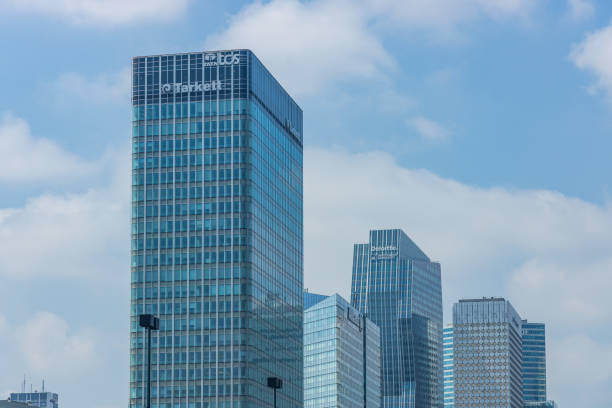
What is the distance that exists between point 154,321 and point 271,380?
45.9m

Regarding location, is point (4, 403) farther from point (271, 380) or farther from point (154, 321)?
point (154, 321)

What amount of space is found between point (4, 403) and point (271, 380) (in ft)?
163

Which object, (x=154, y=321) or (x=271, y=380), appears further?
(x=271, y=380)

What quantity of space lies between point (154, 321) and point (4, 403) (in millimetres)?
82493

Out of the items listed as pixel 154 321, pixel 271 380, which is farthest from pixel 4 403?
pixel 154 321

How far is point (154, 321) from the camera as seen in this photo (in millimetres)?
106688

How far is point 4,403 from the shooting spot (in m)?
181

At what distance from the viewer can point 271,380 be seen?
494 ft

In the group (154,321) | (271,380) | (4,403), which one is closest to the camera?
(154,321)

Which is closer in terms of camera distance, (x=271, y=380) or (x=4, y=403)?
(x=271, y=380)

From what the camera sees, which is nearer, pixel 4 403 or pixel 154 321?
pixel 154 321

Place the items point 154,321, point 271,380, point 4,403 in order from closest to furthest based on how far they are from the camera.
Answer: point 154,321
point 271,380
point 4,403
